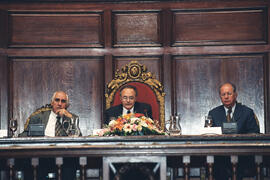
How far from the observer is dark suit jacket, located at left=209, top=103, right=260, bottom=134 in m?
5.10

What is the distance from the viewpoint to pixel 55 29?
649cm

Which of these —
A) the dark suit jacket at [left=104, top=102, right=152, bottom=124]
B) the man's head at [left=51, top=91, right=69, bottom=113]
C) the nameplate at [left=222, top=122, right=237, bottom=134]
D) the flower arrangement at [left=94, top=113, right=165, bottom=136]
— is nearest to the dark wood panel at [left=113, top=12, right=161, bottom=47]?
the dark suit jacket at [left=104, top=102, right=152, bottom=124]

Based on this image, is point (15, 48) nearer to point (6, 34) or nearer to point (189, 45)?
point (6, 34)

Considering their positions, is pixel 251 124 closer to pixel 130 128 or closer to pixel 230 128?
pixel 230 128

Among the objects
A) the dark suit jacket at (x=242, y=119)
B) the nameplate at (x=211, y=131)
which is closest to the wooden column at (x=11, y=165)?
the nameplate at (x=211, y=131)

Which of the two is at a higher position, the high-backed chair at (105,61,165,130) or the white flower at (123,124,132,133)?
the high-backed chair at (105,61,165,130)

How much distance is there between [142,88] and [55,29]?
1445 mm

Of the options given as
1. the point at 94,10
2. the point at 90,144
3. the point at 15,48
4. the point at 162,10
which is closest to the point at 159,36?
the point at 162,10

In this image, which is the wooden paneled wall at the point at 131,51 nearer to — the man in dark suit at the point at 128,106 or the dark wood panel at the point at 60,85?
the dark wood panel at the point at 60,85

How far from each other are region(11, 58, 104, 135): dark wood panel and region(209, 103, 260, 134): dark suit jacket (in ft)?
5.70

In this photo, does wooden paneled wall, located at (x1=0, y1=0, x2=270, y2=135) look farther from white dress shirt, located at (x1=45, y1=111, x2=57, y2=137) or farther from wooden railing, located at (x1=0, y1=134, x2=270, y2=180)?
wooden railing, located at (x1=0, y1=134, x2=270, y2=180)

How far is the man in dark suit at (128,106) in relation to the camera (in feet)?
18.2

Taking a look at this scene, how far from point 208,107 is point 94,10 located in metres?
1.91

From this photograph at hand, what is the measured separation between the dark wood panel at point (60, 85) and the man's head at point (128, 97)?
3.03ft
